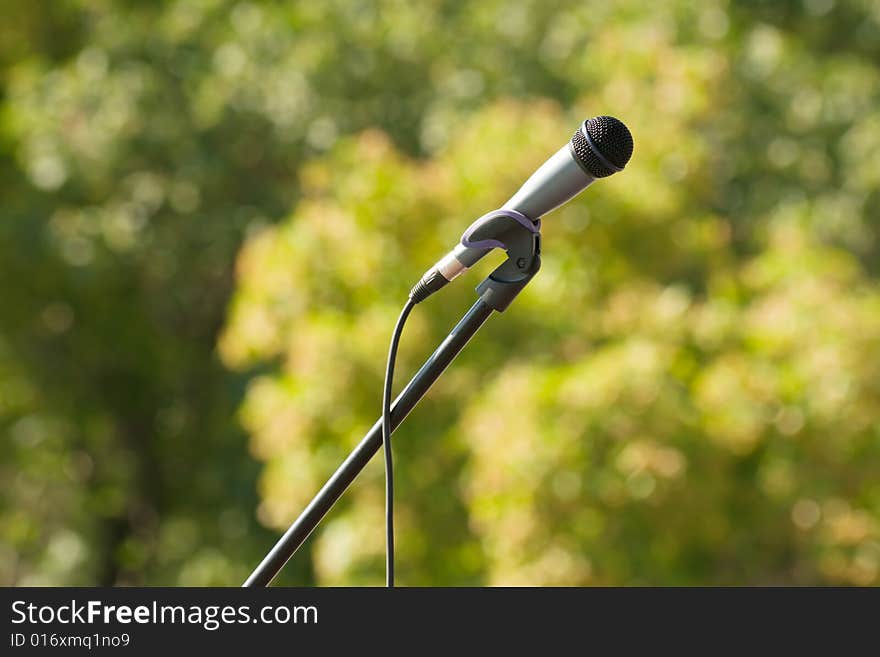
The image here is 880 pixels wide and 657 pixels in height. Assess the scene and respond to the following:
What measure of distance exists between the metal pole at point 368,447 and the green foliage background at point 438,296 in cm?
386

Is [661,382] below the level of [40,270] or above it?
below

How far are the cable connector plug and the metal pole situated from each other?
0.11 m

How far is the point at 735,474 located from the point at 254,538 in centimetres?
446

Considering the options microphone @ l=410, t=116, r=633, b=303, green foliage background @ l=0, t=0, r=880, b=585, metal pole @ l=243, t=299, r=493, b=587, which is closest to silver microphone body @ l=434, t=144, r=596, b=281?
microphone @ l=410, t=116, r=633, b=303

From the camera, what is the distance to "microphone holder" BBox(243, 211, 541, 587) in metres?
1.59

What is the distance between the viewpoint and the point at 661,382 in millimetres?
5637

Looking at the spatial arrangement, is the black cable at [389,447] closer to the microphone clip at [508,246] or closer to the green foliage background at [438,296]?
the microphone clip at [508,246]

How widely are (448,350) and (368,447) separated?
0.16 metres

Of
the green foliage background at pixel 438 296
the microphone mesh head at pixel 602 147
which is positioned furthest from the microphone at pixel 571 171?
the green foliage background at pixel 438 296

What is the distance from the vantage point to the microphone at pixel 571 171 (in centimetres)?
159

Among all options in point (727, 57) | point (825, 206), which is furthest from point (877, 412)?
point (727, 57)

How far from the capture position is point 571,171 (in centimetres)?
159

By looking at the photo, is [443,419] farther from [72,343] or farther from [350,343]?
[72,343]
